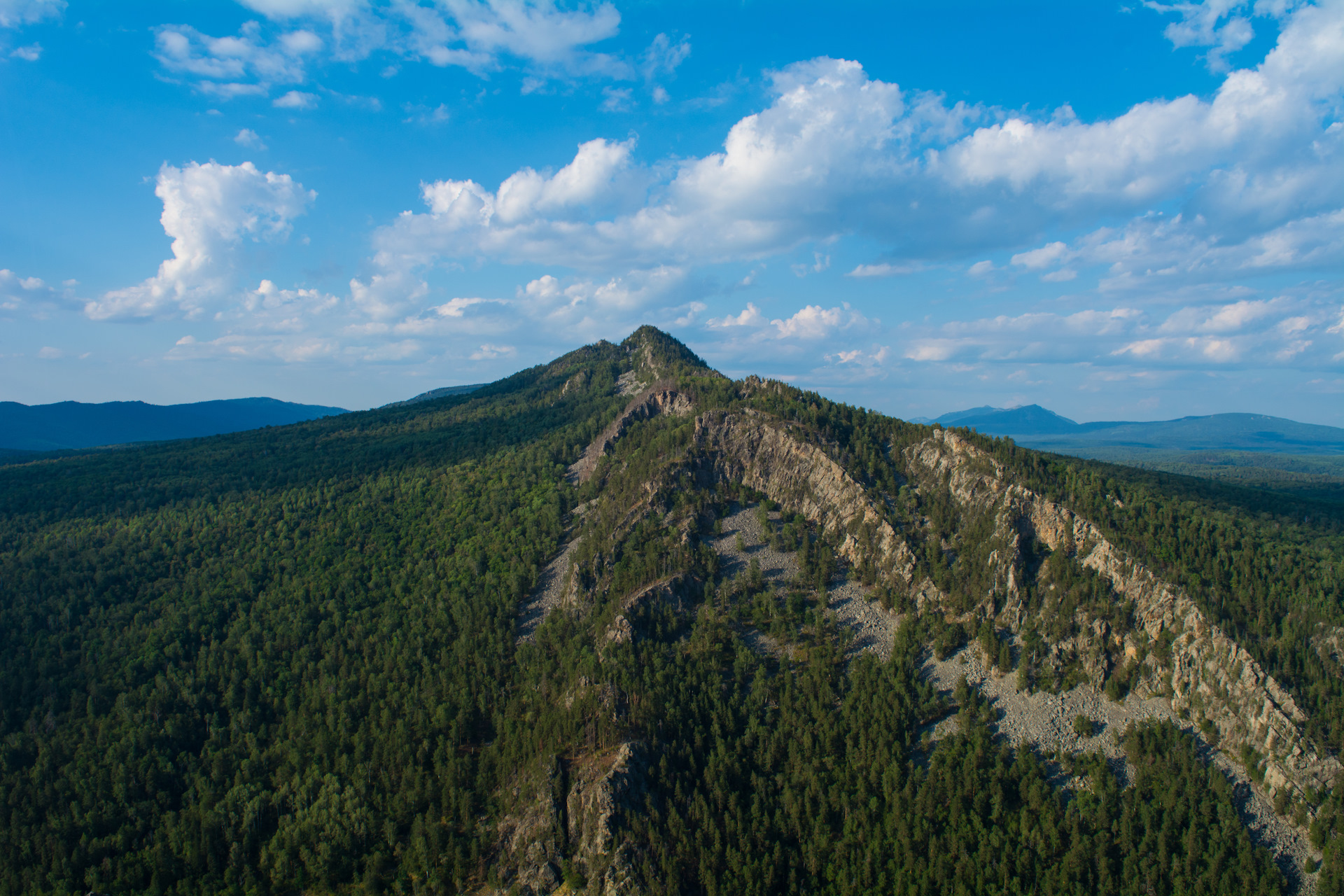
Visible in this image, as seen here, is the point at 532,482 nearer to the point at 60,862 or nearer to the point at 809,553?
the point at 809,553

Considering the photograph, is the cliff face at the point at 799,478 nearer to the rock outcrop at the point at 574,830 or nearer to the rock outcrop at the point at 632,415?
the rock outcrop at the point at 632,415

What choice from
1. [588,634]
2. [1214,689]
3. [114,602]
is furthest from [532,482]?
[1214,689]

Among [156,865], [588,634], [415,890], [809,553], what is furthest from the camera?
[809,553]

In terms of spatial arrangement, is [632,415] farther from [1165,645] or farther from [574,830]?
[1165,645]

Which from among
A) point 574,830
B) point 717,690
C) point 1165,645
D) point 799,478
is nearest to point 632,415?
point 799,478

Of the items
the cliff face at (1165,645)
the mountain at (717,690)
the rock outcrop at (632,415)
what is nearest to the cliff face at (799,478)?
the mountain at (717,690)

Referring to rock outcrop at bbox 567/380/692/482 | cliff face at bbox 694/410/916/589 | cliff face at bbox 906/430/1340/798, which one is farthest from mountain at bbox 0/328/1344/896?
rock outcrop at bbox 567/380/692/482

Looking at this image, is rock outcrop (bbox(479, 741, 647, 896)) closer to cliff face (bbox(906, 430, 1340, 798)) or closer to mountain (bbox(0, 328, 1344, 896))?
mountain (bbox(0, 328, 1344, 896))
